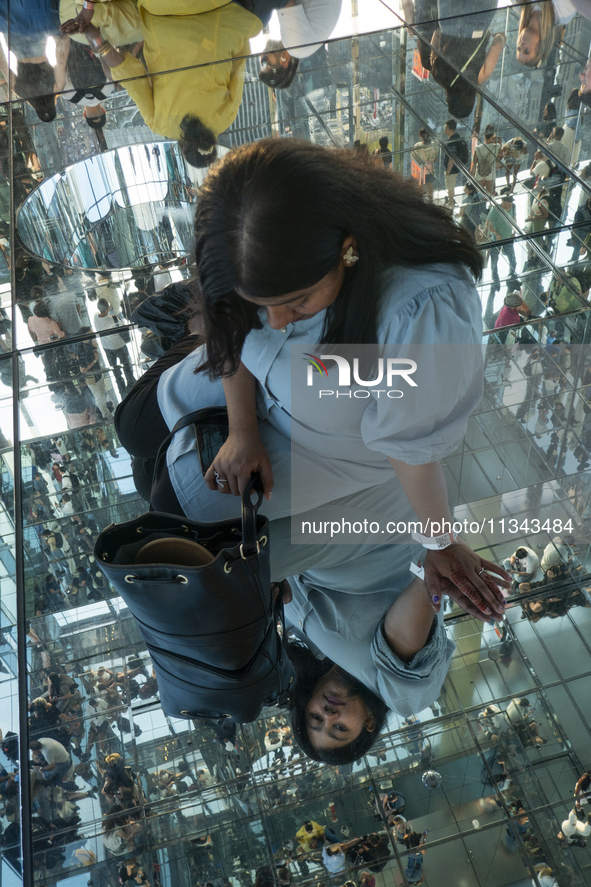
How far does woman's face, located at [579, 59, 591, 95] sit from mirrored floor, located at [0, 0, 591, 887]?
0.05 ft

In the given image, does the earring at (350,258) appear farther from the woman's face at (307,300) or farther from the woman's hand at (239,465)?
the woman's hand at (239,465)

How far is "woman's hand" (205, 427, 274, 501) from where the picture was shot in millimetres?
1280

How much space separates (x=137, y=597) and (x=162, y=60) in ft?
6.62

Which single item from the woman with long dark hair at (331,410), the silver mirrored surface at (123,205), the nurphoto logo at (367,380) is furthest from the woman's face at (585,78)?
the nurphoto logo at (367,380)

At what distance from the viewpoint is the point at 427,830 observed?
122 cm

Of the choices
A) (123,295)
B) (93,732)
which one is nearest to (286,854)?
(93,732)

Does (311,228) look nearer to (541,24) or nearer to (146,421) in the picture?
(146,421)

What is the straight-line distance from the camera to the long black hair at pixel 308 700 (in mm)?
1308

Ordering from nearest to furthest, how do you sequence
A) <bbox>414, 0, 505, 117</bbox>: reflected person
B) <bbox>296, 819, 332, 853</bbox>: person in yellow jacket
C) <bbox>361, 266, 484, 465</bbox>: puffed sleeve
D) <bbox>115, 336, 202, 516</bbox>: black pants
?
1. <bbox>361, 266, 484, 465</bbox>: puffed sleeve
2. <bbox>296, 819, 332, 853</bbox>: person in yellow jacket
3. <bbox>115, 336, 202, 516</bbox>: black pants
4. <bbox>414, 0, 505, 117</bbox>: reflected person

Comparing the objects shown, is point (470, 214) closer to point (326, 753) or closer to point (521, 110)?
point (521, 110)

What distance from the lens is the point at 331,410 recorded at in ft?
4.00

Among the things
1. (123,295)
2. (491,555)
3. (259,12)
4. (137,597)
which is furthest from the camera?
(259,12)

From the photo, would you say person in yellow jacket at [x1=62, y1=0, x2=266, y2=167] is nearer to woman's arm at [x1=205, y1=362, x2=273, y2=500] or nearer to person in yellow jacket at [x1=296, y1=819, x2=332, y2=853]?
woman's arm at [x1=205, y1=362, x2=273, y2=500]

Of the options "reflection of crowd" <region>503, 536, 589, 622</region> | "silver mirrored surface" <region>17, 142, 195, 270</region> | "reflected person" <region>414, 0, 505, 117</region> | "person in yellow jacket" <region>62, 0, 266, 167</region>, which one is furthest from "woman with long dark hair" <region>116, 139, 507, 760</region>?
"reflected person" <region>414, 0, 505, 117</region>
